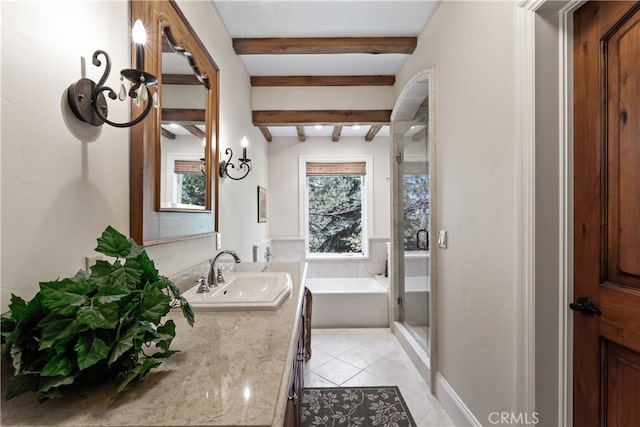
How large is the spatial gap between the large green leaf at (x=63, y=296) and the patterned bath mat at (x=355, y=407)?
176cm

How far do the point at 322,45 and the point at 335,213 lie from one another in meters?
2.58

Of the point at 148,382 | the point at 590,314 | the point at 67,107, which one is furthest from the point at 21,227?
the point at 590,314

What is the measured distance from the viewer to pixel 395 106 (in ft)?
9.68

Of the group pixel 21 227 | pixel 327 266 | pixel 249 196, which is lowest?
pixel 327 266

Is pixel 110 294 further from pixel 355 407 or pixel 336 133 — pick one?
pixel 336 133

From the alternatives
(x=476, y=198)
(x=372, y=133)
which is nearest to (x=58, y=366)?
(x=476, y=198)

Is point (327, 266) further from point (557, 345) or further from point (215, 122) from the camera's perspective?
point (557, 345)

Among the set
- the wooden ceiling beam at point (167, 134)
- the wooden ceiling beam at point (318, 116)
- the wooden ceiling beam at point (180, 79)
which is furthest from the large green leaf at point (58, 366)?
the wooden ceiling beam at point (318, 116)

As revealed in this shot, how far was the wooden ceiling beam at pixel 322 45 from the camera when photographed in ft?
7.66

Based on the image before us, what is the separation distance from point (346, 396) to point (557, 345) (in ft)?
4.73

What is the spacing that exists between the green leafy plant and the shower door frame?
1902 mm

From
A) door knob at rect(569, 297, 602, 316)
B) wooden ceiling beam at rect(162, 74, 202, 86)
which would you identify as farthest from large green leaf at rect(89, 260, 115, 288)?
door knob at rect(569, 297, 602, 316)

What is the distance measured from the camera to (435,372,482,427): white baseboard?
65.1 inches

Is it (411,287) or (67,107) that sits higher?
(67,107)
